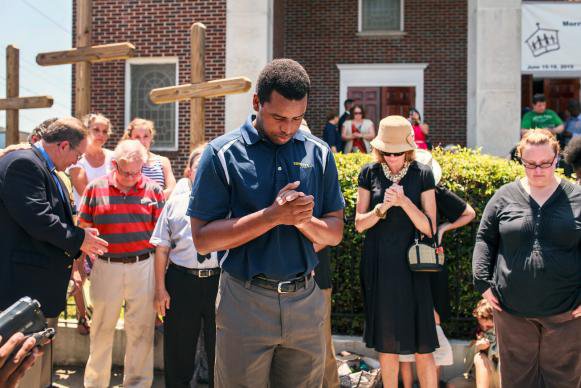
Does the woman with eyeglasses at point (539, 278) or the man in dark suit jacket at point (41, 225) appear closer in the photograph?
the woman with eyeglasses at point (539, 278)

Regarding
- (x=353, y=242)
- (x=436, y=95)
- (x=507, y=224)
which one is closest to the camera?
(x=507, y=224)

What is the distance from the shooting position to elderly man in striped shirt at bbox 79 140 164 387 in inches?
207

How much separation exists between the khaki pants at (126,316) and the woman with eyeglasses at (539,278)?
2788mm

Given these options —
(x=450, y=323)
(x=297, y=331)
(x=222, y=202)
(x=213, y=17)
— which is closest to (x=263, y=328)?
(x=297, y=331)

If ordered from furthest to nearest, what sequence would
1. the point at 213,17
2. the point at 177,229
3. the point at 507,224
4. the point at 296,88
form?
the point at 213,17
the point at 177,229
the point at 507,224
the point at 296,88

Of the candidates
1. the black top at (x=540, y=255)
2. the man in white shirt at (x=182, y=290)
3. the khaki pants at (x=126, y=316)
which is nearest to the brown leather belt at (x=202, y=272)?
the man in white shirt at (x=182, y=290)

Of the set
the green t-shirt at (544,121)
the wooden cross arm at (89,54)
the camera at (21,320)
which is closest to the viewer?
the camera at (21,320)

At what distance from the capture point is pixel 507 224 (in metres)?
4.25

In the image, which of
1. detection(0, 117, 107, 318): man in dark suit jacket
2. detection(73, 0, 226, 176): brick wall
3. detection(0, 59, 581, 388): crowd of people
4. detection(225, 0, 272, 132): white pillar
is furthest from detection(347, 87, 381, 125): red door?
detection(0, 117, 107, 318): man in dark suit jacket

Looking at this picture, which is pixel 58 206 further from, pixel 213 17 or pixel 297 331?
pixel 213 17

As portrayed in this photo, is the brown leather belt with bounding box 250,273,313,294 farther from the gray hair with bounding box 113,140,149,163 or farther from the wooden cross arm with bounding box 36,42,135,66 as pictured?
the wooden cross arm with bounding box 36,42,135,66

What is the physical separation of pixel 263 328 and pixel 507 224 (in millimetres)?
2176

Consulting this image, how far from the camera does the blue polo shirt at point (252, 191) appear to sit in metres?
2.84

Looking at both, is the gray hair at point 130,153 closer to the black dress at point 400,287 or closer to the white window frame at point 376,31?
the black dress at point 400,287
